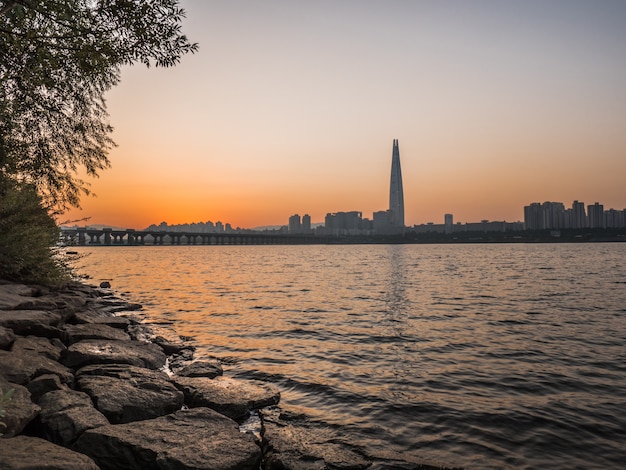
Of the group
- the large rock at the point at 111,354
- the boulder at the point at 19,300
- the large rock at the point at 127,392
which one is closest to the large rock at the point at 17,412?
the large rock at the point at 127,392

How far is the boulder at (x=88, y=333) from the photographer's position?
11.2 meters

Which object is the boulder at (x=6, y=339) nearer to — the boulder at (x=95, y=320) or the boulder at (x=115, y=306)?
the boulder at (x=95, y=320)

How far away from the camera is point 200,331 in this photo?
17.5 meters

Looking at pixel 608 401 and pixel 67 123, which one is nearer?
pixel 608 401

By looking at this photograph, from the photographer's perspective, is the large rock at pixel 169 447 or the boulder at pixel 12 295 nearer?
the large rock at pixel 169 447

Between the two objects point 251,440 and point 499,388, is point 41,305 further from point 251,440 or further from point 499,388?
point 499,388

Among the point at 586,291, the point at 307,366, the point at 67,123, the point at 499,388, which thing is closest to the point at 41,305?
the point at 67,123

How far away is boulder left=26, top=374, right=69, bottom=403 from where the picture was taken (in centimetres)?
688

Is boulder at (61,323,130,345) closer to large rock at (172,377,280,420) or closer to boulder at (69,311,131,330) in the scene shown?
boulder at (69,311,131,330)

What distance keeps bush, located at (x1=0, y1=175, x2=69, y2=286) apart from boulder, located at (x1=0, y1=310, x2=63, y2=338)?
20.2 ft

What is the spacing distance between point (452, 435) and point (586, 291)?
28154 millimetres

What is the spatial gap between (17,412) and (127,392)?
1.99m

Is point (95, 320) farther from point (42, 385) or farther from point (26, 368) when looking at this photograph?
point (42, 385)

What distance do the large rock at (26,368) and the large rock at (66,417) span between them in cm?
74
